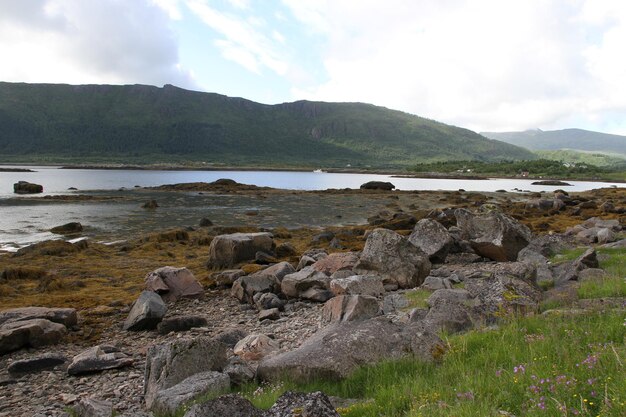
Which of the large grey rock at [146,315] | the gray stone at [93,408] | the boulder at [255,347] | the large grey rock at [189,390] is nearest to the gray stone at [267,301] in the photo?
the large grey rock at [146,315]

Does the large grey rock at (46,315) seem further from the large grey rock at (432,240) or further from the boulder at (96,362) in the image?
the large grey rock at (432,240)

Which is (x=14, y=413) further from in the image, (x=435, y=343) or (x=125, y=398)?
(x=435, y=343)

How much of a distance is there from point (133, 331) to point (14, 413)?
214 inches

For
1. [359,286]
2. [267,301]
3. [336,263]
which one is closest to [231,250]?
[336,263]

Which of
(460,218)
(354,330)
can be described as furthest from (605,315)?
(460,218)

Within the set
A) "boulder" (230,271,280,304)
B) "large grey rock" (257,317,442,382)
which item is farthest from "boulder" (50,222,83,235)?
"large grey rock" (257,317,442,382)

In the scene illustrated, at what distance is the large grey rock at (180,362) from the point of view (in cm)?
805

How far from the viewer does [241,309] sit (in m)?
16.2

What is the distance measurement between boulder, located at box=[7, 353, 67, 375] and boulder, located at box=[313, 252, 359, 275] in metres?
10.3

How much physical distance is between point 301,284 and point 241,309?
2.33 m

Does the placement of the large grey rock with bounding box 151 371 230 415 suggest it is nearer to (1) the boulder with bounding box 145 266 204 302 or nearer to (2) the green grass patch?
(2) the green grass patch

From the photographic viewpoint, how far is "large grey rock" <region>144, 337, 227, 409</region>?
26.4 feet

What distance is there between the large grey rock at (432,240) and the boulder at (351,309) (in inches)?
407

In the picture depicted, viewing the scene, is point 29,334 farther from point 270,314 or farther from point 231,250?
point 231,250
